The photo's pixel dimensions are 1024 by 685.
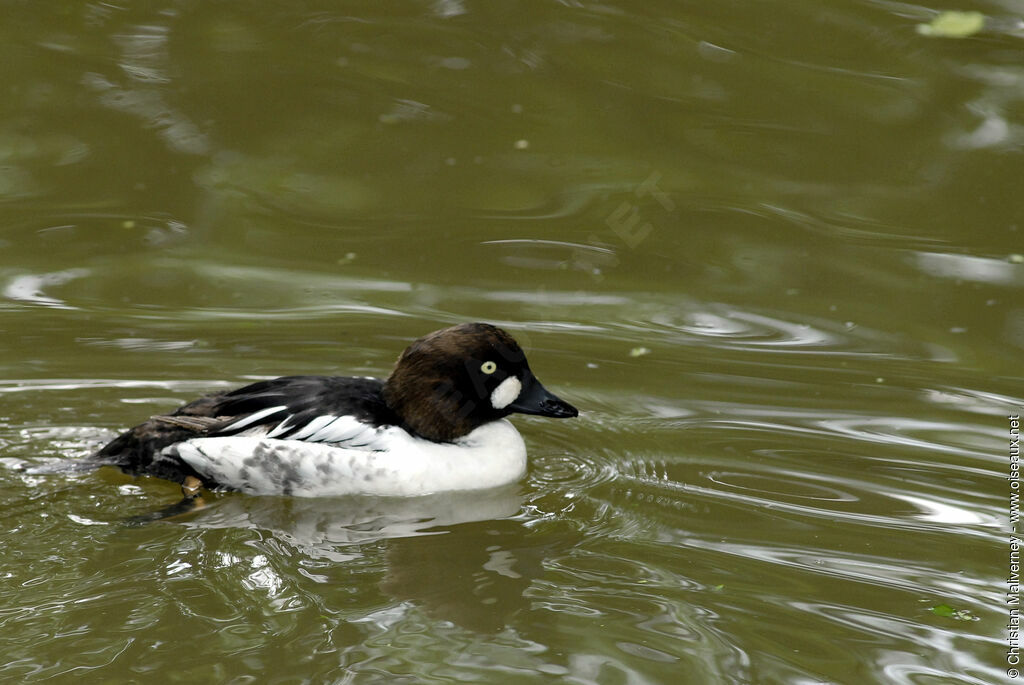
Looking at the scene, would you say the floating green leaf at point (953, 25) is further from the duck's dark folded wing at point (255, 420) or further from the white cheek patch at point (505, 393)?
the duck's dark folded wing at point (255, 420)

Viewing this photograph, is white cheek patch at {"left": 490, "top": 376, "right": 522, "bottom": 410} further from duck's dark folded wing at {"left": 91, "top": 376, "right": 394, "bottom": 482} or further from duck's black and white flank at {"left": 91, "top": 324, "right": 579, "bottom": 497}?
duck's dark folded wing at {"left": 91, "top": 376, "right": 394, "bottom": 482}

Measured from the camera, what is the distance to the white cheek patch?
7.25m

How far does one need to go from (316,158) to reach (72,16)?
2615mm

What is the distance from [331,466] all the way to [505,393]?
1023mm

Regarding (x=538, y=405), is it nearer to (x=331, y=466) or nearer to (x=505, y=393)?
(x=505, y=393)

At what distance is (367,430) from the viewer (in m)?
7.02

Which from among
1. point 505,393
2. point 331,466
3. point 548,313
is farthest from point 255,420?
point 548,313

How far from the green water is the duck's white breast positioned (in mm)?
116

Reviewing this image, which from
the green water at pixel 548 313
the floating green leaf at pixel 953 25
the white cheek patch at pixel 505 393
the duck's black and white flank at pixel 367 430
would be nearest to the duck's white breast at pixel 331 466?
the duck's black and white flank at pixel 367 430

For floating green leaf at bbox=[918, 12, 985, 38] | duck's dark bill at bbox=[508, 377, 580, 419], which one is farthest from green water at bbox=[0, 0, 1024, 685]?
duck's dark bill at bbox=[508, 377, 580, 419]

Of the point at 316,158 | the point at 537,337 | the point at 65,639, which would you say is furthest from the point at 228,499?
the point at 316,158

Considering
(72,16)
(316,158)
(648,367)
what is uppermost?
(72,16)

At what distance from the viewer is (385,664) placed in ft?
17.3

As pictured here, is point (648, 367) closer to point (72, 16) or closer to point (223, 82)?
point (223, 82)
